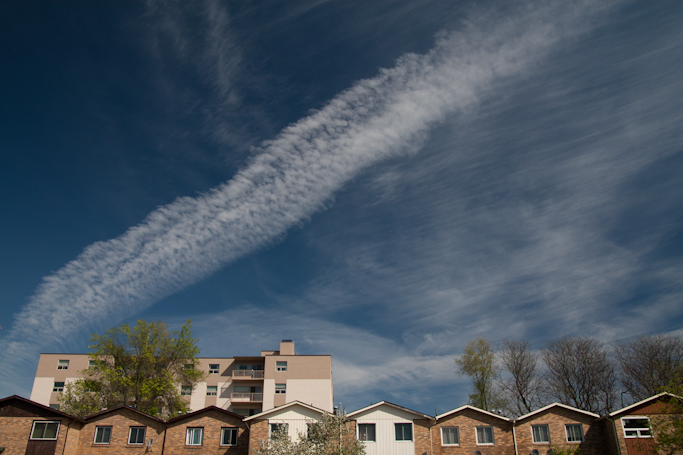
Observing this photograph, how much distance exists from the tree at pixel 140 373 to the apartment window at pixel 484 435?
108 ft

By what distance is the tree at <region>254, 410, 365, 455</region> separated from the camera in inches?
1156

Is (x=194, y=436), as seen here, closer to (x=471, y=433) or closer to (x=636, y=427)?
(x=471, y=433)

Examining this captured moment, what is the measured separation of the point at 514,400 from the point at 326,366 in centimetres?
2435

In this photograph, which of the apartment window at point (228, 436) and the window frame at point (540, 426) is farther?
the apartment window at point (228, 436)

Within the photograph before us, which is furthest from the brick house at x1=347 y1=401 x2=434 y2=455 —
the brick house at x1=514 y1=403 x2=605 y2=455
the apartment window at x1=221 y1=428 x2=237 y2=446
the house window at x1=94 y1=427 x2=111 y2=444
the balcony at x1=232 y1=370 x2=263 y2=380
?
the balcony at x1=232 y1=370 x2=263 y2=380

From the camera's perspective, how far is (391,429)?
120 feet

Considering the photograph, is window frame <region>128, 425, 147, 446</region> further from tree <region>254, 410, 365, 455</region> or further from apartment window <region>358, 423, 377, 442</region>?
apartment window <region>358, 423, 377, 442</region>

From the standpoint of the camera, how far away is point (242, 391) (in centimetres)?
6500

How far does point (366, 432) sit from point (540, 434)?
520 inches

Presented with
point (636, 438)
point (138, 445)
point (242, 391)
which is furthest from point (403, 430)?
point (242, 391)

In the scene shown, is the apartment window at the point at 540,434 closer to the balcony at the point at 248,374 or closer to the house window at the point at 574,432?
the house window at the point at 574,432

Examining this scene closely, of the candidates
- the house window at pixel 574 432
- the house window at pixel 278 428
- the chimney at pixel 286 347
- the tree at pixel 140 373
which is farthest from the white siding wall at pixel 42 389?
the house window at pixel 574 432

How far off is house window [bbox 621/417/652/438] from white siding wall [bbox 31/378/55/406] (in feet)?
217

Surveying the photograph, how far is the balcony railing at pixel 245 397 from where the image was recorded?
63125 millimetres
